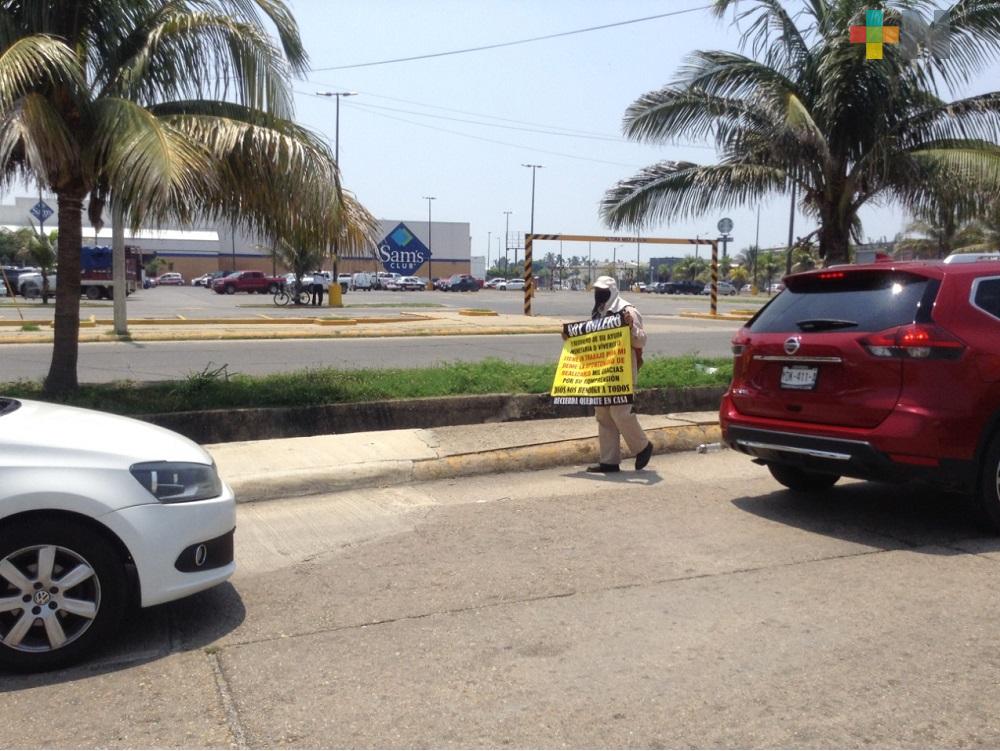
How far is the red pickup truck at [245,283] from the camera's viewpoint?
58.2 metres

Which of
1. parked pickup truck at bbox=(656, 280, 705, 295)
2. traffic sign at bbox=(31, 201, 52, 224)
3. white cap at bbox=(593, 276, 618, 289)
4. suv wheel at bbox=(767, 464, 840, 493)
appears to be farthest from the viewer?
parked pickup truck at bbox=(656, 280, 705, 295)

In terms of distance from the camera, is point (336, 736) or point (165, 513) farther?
point (165, 513)

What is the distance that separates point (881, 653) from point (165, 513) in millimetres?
3396

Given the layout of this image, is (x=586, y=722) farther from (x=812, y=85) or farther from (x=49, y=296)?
(x=49, y=296)

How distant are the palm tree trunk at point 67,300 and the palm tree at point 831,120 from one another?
870 centimetres

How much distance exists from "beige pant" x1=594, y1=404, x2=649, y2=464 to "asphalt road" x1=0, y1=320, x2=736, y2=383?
21.7ft

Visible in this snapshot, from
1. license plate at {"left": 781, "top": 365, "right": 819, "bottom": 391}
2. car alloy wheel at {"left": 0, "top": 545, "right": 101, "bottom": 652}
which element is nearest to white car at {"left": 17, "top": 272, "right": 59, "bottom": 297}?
license plate at {"left": 781, "top": 365, "right": 819, "bottom": 391}

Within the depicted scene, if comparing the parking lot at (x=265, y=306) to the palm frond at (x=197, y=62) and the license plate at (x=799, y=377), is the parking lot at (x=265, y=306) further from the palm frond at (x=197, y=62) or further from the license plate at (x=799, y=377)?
the license plate at (x=799, y=377)

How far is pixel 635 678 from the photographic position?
14.3 ft

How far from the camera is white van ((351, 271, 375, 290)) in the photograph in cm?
7169

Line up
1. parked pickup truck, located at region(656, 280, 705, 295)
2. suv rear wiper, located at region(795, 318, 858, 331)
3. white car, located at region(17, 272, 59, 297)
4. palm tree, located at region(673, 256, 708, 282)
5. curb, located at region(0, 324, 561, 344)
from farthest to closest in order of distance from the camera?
palm tree, located at region(673, 256, 708, 282)
parked pickup truck, located at region(656, 280, 705, 295)
white car, located at region(17, 272, 59, 297)
curb, located at region(0, 324, 561, 344)
suv rear wiper, located at region(795, 318, 858, 331)

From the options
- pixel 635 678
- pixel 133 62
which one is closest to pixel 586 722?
pixel 635 678

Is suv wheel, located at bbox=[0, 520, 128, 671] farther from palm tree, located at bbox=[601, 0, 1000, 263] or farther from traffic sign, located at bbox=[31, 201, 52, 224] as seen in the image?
traffic sign, located at bbox=[31, 201, 52, 224]

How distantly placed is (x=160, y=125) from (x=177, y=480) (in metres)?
5.10
